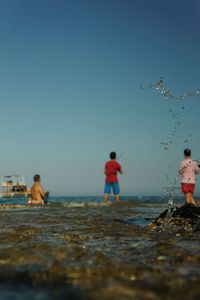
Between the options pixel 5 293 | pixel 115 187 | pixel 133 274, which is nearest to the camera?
pixel 5 293

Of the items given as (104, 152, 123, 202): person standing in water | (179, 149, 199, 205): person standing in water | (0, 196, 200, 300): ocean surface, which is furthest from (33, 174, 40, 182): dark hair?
(0, 196, 200, 300): ocean surface

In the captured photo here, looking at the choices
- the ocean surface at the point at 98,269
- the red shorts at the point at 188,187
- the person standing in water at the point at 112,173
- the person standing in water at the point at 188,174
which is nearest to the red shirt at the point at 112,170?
the person standing in water at the point at 112,173

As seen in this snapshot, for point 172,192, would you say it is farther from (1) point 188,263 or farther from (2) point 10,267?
(2) point 10,267

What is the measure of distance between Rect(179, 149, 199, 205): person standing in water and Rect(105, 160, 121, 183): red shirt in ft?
20.4

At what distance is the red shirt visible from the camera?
59.8ft

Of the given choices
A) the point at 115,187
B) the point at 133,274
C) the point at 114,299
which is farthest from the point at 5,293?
the point at 115,187

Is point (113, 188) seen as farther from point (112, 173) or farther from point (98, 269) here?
point (98, 269)

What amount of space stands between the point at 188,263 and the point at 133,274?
2.27 feet

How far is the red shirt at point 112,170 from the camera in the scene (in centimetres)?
1822

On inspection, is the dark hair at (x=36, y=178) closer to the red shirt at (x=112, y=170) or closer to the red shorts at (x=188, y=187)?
the red shirt at (x=112, y=170)

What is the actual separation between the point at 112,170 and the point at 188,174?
6476 mm

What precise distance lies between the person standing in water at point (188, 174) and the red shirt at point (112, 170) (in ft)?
20.4

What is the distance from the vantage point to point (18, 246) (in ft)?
13.4

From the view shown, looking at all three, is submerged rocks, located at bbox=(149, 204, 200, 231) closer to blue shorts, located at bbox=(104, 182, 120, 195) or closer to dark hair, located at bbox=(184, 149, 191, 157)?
dark hair, located at bbox=(184, 149, 191, 157)
